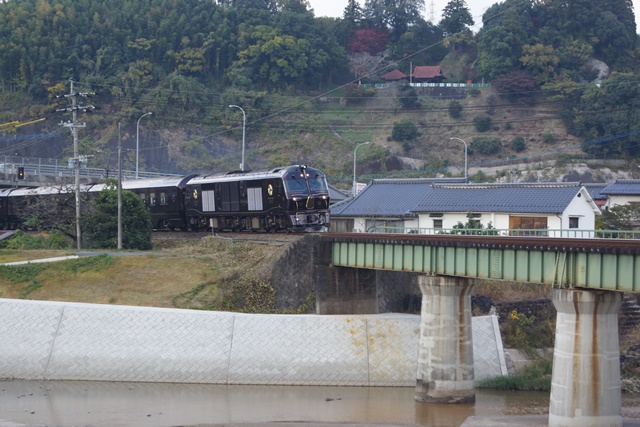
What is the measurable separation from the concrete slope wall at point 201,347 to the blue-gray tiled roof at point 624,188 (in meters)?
34.3

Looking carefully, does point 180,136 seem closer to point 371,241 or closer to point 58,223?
point 58,223

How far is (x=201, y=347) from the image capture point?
1624 inches

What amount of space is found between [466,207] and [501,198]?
88.7 inches

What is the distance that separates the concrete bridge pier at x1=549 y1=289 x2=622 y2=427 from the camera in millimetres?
29031

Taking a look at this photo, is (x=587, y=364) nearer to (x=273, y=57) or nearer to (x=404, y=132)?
(x=404, y=132)

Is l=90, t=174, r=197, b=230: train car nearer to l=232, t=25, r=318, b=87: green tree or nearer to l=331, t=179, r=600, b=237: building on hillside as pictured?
l=331, t=179, r=600, b=237: building on hillside

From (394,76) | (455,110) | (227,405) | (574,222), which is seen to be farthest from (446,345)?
(394,76)

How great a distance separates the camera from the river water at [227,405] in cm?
3428

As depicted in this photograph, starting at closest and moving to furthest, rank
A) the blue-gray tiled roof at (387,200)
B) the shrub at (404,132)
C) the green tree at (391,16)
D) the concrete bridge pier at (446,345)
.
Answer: the concrete bridge pier at (446,345) < the blue-gray tiled roof at (387,200) < the shrub at (404,132) < the green tree at (391,16)

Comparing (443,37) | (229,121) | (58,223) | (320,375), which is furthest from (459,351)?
(443,37)

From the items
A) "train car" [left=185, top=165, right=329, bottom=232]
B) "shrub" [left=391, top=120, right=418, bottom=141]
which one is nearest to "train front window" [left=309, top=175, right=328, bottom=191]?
"train car" [left=185, top=165, right=329, bottom=232]

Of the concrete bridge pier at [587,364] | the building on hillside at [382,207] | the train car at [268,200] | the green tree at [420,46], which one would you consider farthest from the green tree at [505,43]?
the concrete bridge pier at [587,364]

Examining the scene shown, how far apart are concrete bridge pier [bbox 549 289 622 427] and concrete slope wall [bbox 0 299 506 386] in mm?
12051

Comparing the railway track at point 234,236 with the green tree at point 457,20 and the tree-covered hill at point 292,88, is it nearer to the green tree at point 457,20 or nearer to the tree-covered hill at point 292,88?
the tree-covered hill at point 292,88
